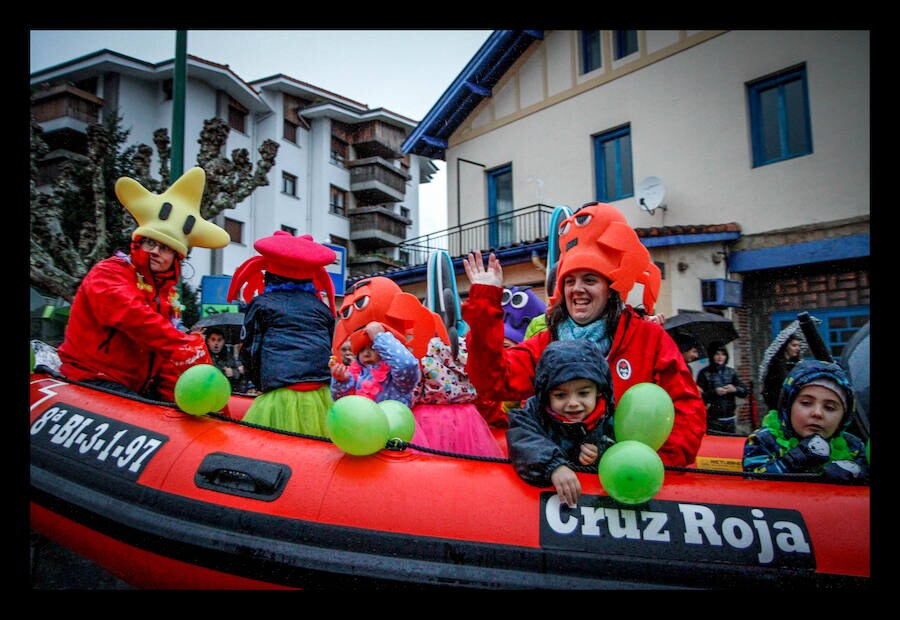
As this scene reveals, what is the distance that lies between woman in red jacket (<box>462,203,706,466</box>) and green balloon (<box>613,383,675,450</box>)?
12.8 inches

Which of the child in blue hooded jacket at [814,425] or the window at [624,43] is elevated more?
the window at [624,43]

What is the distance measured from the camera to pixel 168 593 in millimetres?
2402

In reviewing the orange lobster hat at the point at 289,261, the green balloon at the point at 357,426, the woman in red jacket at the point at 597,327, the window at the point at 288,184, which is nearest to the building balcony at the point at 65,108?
the window at the point at 288,184

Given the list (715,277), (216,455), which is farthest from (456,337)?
(715,277)

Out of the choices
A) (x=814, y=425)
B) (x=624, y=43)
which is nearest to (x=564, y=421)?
(x=814, y=425)

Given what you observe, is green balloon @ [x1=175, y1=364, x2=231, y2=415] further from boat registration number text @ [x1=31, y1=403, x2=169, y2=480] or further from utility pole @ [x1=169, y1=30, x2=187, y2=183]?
utility pole @ [x1=169, y1=30, x2=187, y2=183]

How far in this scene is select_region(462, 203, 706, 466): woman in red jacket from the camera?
7.60 ft

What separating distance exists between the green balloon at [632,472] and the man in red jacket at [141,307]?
2530 mm

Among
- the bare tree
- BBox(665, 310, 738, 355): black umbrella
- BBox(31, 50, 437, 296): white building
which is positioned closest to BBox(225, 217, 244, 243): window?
BBox(31, 50, 437, 296): white building

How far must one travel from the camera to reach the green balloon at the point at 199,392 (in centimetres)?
276

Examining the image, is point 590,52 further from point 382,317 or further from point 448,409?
point 448,409

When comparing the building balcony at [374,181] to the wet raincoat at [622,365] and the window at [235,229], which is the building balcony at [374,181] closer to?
the window at [235,229]
